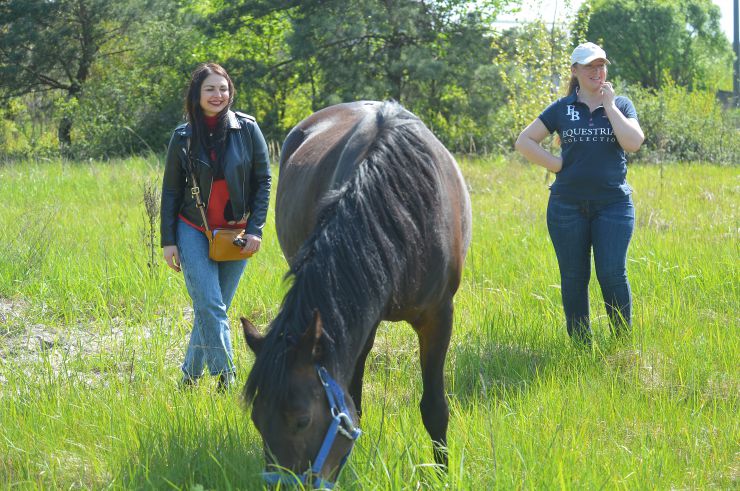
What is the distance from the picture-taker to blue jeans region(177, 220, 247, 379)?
4172 millimetres

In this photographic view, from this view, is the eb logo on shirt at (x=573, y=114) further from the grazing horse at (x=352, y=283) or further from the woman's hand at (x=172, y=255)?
the woman's hand at (x=172, y=255)

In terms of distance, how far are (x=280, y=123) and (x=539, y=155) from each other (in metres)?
17.6

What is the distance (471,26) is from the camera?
63.4 feet

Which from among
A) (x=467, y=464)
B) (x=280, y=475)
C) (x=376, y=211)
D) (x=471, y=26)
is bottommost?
(x=467, y=464)

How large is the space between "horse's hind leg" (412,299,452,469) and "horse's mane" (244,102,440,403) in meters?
0.42

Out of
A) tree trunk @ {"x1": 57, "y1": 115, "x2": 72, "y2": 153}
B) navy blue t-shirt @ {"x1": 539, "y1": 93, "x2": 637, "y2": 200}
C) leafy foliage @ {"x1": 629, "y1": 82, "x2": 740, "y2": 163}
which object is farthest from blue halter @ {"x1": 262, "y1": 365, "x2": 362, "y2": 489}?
tree trunk @ {"x1": 57, "y1": 115, "x2": 72, "y2": 153}

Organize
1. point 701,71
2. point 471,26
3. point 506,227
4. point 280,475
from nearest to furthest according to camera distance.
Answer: point 280,475 < point 506,227 < point 471,26 < point 701,71

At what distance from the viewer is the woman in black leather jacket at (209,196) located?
4.15 m

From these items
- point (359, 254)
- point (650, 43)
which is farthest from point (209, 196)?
point (650, 43)

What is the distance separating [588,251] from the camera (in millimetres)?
4957

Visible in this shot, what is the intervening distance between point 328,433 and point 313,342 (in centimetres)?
31

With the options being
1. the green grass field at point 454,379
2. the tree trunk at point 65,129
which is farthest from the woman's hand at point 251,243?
the tree trunk at point 65,129

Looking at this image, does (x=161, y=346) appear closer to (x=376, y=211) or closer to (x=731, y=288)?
(x=376, y=211)

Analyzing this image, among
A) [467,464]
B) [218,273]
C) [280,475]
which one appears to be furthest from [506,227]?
[280,475]
